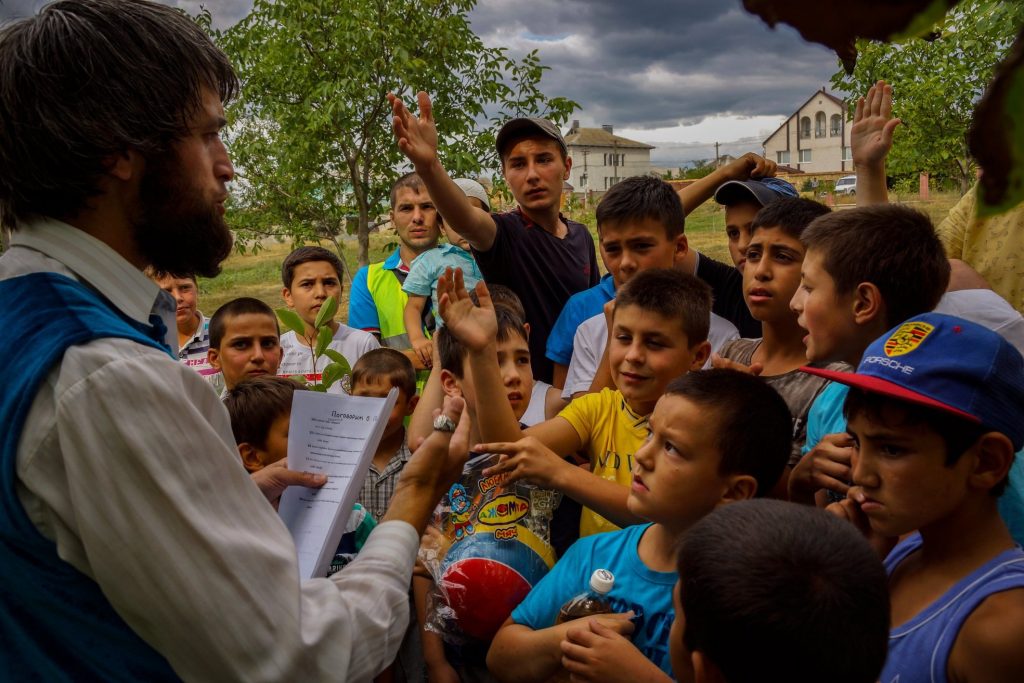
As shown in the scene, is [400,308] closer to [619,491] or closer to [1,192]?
[619,491]

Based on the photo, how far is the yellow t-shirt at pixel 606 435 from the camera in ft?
7.83

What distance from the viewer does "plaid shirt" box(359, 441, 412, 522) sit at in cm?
295

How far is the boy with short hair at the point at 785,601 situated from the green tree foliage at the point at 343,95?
5649 millimetres

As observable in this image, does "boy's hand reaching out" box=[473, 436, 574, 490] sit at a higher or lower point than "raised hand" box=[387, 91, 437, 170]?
lower

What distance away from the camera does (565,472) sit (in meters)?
2.13

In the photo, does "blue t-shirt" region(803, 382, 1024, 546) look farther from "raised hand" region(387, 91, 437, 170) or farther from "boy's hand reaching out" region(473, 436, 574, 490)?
"raised hand" region(387, 91, 437, 170)

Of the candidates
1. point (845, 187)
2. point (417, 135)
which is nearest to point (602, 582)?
point (417, 135)

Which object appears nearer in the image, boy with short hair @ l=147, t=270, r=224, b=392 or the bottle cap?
the bottle cap

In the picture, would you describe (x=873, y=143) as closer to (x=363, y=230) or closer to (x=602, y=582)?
(x=602, y=582)

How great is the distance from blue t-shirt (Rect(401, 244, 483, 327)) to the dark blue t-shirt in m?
0.59

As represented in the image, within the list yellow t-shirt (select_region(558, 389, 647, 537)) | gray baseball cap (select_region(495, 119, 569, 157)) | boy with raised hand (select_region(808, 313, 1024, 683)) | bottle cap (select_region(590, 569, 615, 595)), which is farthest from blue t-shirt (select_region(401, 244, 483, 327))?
boy with raised hand (select_region(808, 313, 1024, 683))

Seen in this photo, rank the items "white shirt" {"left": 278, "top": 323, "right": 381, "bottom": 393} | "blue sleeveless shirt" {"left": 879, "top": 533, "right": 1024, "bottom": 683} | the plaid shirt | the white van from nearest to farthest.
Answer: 1. "blue sleeveless shirt" {"left": 879, "top": 533, "right": 1024, "bottom": 683}
2. the plaid shirt
3. "white shirt" {"left": 278, "top": 323, "right": 381, "bottom": 393}
4. the white van

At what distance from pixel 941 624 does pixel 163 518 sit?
4.26 ft

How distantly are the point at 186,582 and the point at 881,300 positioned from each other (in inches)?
67.3
